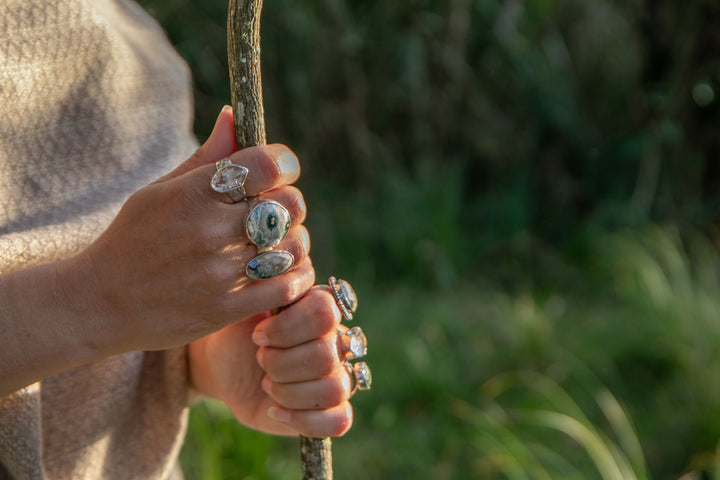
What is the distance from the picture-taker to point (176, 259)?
624mm

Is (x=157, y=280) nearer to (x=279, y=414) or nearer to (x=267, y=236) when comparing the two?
(x=267, y=236)

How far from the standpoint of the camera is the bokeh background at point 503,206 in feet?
7.86

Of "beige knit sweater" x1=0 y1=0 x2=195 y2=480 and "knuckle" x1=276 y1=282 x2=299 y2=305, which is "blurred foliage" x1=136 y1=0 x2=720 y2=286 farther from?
"knuckle" x1=276 y1=282 x2=299 y2=305

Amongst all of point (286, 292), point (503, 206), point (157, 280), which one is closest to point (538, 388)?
point (503, 206)

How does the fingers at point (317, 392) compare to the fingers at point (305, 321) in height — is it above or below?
below

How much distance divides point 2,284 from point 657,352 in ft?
8.17

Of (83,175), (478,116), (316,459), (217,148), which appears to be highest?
(217,148)

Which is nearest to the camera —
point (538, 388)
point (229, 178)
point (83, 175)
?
point (229, 178)

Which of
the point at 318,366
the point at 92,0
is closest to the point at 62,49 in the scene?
the point at 92,0

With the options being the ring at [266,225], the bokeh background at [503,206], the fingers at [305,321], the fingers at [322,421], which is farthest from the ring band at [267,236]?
the bokeh background at [503,206]

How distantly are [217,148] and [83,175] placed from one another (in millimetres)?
295

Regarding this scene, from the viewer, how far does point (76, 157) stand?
2.89 ft

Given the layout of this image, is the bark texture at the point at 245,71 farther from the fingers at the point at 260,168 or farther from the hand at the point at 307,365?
the hand at the point at 307,365

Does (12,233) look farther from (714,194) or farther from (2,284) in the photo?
(714,194)
